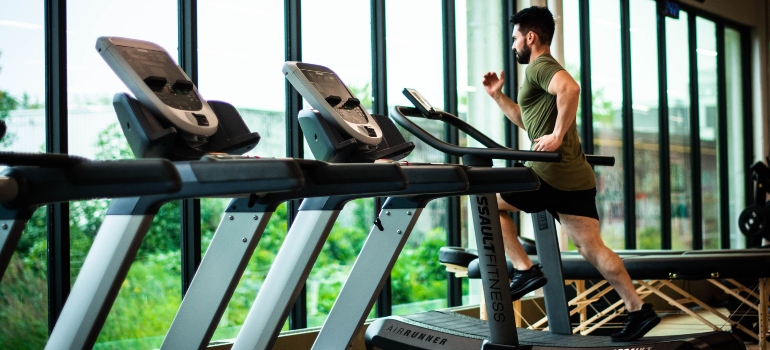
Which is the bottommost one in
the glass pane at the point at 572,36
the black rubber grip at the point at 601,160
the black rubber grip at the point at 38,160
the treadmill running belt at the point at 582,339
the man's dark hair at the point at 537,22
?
the treadmill running belt at the point at 582,339

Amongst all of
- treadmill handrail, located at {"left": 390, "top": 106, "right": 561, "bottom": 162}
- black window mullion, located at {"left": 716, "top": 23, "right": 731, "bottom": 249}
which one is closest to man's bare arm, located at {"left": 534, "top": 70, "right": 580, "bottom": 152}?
treadmill handrail, located at {"left": 390, "top": 106, "right": 561, "bottom": 162}

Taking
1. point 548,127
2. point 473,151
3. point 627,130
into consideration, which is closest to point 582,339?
point 548,127

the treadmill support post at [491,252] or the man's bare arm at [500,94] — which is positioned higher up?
the man's bare arm at [500,94]

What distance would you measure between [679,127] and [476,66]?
3.10m

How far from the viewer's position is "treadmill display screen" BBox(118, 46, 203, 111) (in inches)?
86.2

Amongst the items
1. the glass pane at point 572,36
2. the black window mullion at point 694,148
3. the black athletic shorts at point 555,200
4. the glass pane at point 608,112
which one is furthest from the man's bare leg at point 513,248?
the black window mullion at point 694,148

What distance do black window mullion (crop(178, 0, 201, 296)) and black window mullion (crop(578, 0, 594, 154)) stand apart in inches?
141

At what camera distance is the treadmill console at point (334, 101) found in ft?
8.54

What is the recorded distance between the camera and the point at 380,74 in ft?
16.5

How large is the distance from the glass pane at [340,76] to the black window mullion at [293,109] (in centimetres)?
11

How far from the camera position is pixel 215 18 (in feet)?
13.9

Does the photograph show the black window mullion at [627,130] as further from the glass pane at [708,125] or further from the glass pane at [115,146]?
the glass pane at [115,146]

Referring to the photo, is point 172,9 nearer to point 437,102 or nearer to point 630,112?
point 437,102

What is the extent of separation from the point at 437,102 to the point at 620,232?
258 cm
